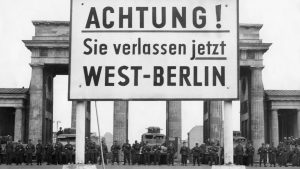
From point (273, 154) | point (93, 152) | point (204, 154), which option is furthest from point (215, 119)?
point (93, 152)

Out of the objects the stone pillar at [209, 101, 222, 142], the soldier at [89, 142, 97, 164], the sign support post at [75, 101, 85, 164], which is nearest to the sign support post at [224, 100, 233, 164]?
the sign support post at [75, 101, 85, 164]

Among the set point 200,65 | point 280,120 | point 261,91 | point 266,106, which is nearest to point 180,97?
point 200,65

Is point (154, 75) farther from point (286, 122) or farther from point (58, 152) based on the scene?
point (286, 122)

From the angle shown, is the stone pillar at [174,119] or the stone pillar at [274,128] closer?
the stone pillar at [174,119]

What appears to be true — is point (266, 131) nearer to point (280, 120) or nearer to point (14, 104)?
point (280, 120)

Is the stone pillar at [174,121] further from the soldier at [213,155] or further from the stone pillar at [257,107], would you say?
the soldier at [213,155]

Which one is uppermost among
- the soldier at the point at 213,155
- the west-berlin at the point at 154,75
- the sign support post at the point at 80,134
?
the west-berlin at the point at 154,75

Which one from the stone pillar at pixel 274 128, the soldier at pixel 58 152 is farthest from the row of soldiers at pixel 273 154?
the stone pillar at pixel 274 128
